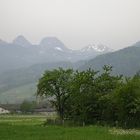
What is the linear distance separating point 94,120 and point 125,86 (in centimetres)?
1091

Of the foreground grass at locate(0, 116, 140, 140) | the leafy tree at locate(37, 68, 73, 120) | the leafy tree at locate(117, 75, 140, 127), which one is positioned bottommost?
the foreground grass at locate(0, 116, 140, 140)

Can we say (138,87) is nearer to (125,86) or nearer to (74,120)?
(125,86)

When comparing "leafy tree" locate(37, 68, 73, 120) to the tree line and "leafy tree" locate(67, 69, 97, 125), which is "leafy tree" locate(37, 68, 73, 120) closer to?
the tree line

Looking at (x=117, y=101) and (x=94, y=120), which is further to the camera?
(x=94, y=120)

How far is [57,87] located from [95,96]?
56.4ft

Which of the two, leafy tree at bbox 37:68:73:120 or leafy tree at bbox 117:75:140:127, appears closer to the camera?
leafy tree at bbox 117:75:140:127

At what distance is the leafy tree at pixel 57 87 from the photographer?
89206mm

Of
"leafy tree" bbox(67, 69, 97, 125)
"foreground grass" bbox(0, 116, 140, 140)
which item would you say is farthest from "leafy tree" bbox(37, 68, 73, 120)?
"foreground grass" bbox(0, 116, 140, 140)

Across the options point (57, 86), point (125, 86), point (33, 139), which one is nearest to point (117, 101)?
point (125, 86)

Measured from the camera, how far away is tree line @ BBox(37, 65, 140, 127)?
6681cm

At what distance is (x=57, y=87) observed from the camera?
9119 centimetres

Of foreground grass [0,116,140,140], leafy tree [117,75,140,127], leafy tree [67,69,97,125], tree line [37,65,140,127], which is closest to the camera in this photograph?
foreground grass [0,116,140,140]

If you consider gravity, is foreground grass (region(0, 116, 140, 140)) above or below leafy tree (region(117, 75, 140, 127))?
below

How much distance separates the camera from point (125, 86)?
221ft
